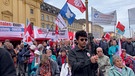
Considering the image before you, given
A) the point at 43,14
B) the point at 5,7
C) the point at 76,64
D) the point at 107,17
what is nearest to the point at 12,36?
the point at 107,17

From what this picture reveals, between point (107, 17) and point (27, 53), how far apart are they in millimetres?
4245

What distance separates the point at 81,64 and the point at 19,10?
43660mm

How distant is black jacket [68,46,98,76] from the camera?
3.90 meters

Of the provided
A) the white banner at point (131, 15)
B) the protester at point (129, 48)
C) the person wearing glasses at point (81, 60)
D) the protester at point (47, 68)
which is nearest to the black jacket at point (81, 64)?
the person wearing glasses at point (81, 60)

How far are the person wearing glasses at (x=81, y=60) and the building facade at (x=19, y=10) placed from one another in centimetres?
3772

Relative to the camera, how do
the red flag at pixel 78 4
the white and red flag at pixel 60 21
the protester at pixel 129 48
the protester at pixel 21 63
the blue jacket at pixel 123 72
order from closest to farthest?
the blue jacket at pixel 123 72 → the red flag at pixel 78 4 → the protester at pixel 21 63 → the protester at pixel 129 48 → the white and red flag at pixel 60 21

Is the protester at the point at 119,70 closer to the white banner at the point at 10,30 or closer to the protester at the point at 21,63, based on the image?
the protester at the point at 21,63

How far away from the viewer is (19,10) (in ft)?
152

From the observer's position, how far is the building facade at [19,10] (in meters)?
42.0

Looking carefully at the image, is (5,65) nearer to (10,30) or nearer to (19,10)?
(10,30)

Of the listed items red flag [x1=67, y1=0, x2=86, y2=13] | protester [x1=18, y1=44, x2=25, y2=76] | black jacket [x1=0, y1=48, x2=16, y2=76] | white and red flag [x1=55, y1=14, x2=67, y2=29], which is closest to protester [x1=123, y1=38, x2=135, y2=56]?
red flag [x1=67, y1=0, x2=86, y2=13]

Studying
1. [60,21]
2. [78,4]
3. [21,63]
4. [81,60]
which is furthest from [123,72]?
[60,21]

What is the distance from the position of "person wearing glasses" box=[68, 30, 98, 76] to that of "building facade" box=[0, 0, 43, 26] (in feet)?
124

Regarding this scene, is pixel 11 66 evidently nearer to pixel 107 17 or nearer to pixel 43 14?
pixel 107 17
